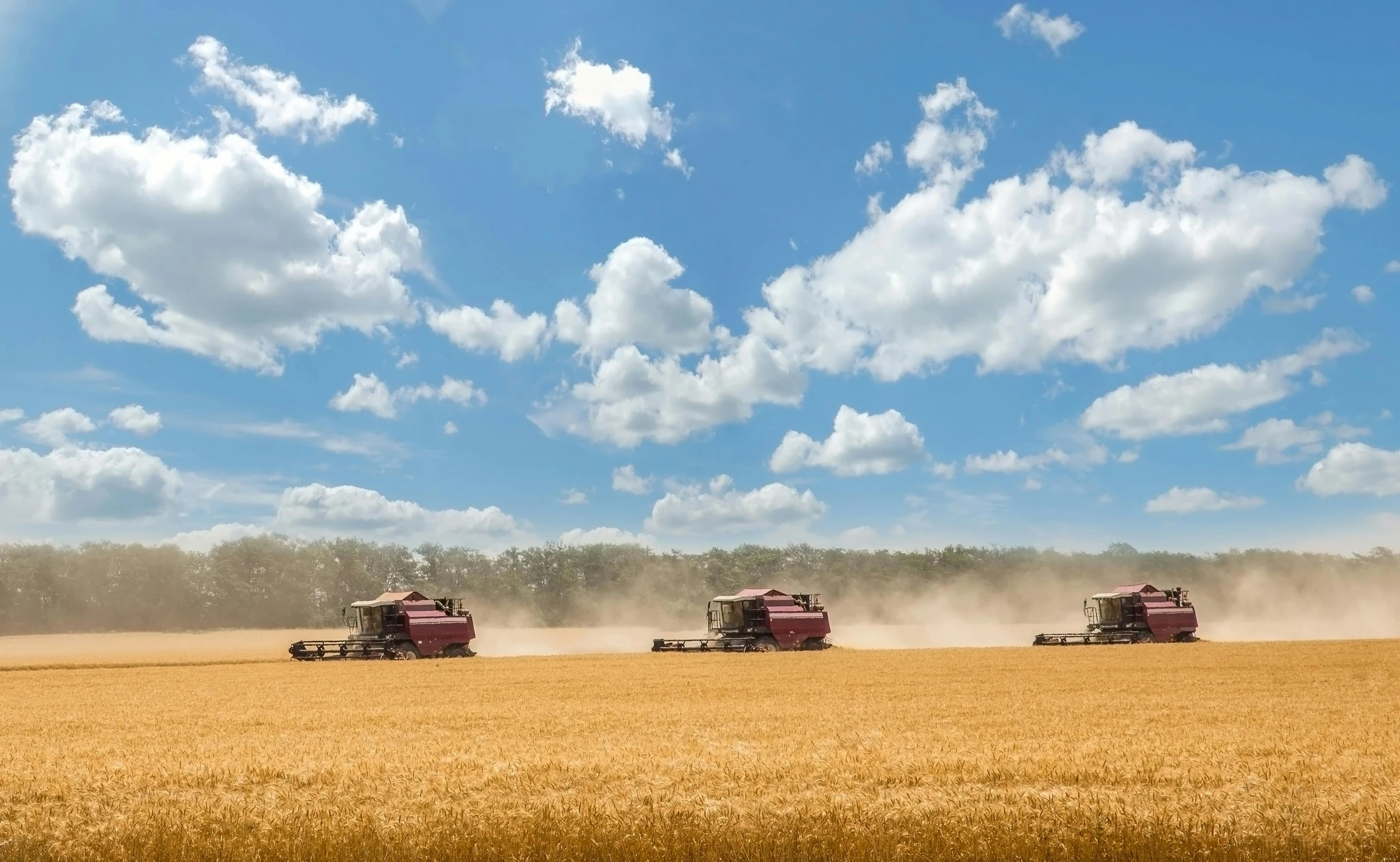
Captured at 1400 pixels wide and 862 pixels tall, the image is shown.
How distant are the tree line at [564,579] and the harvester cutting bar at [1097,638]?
168ft

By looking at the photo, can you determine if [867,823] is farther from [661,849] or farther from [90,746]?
[90,746]

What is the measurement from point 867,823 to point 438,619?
4244 cm

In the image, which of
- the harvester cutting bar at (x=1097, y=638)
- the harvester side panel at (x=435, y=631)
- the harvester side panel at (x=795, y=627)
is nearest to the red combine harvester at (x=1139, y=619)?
the harvester cutting bar at (x=1097, y=638)

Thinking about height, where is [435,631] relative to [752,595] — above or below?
below

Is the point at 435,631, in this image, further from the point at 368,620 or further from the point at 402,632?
the point at 368,620

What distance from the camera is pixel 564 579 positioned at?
128 m

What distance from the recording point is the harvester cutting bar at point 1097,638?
176 feet

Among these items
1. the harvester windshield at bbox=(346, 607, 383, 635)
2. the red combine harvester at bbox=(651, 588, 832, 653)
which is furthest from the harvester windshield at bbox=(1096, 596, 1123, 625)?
the harvester windshield at bbox=(346, 607, 383, 635)

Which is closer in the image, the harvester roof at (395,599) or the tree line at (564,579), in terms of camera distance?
the harvester roof at (395,599)

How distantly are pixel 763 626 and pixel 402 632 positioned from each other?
17.9 m

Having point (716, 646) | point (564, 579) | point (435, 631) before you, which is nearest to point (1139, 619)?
point (716, 646)

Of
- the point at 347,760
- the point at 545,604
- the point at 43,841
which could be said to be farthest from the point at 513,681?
the point at 545,604

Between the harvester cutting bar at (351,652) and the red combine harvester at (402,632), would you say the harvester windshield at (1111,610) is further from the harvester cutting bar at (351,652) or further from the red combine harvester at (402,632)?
the harvester cutting bar at (351,652)

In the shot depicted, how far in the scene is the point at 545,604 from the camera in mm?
121812
